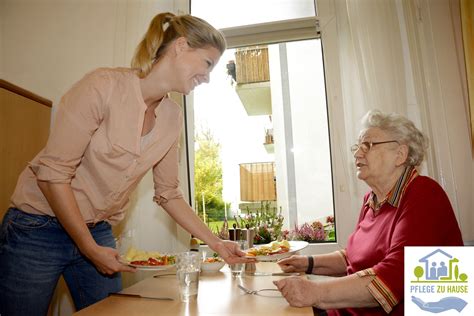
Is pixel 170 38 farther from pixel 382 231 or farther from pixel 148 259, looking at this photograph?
pixel 382 231

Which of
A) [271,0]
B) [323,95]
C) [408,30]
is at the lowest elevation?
[323,95]

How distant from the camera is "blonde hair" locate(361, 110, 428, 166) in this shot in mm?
1415

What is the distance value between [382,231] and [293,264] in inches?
14.5

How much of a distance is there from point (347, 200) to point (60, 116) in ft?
5.52

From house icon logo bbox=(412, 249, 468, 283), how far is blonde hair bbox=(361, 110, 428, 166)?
0.57 meters

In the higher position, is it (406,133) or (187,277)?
(406,133)

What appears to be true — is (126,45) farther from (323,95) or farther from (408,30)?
(408,30)

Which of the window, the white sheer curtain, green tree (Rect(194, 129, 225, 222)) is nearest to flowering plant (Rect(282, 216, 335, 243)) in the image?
the window

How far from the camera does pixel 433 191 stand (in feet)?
3.92

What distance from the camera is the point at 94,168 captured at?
117cm

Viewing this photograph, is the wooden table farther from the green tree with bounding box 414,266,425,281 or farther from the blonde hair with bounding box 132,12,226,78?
the blonde hair with bounding box 132,12,226,78

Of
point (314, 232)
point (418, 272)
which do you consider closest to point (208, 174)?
point (314, 232)

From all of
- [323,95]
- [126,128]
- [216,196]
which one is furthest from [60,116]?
A: [323,95]

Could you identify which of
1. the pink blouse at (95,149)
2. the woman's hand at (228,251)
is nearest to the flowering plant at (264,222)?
the woman's hand at (228,251)
